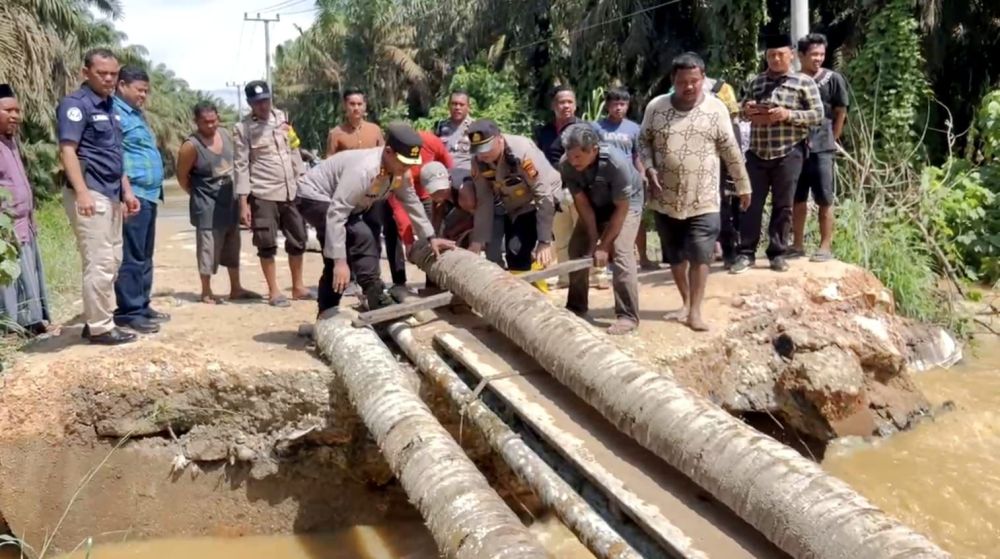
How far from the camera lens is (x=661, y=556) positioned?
292cm

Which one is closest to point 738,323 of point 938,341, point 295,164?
point 938,341

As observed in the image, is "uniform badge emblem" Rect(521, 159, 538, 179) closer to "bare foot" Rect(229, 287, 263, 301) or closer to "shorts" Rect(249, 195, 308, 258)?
"shorts" Rect(249, 195, 308, 258)

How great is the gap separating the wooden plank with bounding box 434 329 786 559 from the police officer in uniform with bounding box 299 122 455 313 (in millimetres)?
659

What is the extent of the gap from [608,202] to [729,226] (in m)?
1.74

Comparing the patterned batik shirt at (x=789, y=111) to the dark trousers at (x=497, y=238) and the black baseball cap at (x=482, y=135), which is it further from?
the black baseball cap at (x=482, y=135)

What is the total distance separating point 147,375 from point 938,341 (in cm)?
529

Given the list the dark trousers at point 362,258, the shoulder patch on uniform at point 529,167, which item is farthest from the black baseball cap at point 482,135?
the dark trousers at point 362,258

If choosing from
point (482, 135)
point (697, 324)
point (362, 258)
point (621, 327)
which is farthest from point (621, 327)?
point (362, 258)

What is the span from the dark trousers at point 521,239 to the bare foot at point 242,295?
1974mm

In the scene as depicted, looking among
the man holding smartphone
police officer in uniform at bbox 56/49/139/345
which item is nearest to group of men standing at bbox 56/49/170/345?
police officer in uniform at bbox 56/49/139/345

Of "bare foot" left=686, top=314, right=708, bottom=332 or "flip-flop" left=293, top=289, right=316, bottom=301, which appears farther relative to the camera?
"flip-flop" left=293, top=289, right=316, bottom=301

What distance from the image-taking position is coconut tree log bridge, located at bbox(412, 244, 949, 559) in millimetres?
2520

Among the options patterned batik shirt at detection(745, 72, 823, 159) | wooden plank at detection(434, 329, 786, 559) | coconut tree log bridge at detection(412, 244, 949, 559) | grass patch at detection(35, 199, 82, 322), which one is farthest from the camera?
grass patch at detection(35, 199, 82, 322)

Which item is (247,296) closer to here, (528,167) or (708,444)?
(528,167)
